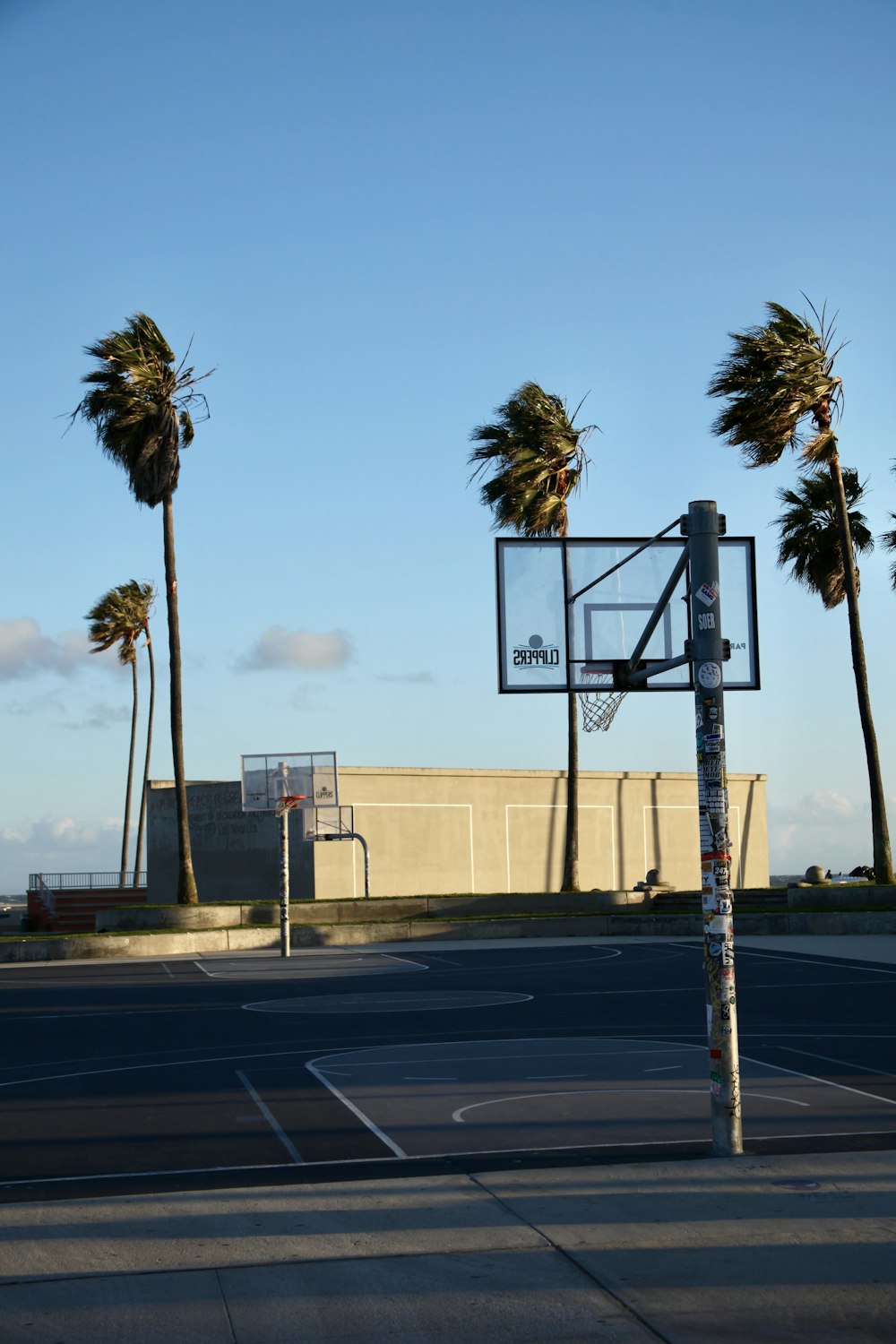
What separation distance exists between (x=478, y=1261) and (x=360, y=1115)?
398cm

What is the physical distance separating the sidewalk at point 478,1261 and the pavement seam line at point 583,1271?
0.4 inches

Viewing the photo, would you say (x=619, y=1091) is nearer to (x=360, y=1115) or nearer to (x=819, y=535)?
(x=360, y=1115)

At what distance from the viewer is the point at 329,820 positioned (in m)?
46.2

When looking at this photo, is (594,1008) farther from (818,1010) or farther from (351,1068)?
(351,1068)

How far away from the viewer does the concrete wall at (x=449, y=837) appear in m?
49.1

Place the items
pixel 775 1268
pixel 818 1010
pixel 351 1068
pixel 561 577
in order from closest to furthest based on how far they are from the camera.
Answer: pixel 775 1268 < pixel 351 1068 < pixel 561 577 < pixel 818 1010

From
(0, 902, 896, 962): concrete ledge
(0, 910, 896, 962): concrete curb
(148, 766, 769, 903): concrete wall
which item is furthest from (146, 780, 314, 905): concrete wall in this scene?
(0, 910, 896, 962): concrete curb

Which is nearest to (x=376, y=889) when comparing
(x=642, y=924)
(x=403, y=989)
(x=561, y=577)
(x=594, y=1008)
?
(x=642, y=924)

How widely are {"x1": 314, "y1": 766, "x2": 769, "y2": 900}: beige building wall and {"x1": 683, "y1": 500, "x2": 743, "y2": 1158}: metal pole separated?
3877cm

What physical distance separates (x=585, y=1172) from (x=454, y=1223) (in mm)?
1315

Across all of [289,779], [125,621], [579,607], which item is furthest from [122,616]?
[579,607]

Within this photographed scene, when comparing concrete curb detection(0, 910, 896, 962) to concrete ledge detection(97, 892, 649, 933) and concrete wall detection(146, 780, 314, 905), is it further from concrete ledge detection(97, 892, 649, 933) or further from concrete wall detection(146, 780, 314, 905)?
concrete wall detection(146, 780, 314, 905)

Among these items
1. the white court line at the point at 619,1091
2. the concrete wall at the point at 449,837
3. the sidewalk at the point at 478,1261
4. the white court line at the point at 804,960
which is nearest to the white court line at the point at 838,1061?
the white court line at the point at 619,1091

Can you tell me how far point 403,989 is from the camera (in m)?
20.8
